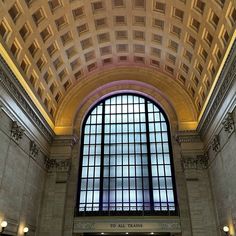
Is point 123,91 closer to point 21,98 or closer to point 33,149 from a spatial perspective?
point 33,149

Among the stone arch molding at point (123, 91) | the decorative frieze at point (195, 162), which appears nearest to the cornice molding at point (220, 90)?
the decorative frieze at point (195, 162)

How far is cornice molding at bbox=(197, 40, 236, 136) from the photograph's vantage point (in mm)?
14953

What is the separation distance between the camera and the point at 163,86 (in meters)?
25.6

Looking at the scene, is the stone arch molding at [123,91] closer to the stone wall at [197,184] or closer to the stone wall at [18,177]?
the stone wall at [197,184]

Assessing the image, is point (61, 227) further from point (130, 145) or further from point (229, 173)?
point (229, 173)

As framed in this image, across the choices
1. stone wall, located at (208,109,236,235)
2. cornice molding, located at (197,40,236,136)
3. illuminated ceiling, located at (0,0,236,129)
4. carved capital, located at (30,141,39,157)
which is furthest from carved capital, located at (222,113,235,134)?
carved capital, located at (30,141,39,157)

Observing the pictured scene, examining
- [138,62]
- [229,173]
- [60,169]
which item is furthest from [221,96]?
[60,169]

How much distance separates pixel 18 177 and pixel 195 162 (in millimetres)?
13230

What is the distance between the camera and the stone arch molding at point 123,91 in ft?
80.2

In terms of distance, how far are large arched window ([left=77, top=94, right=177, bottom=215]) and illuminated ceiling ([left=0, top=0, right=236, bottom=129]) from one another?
12.0 ft

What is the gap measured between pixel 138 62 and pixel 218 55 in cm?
Result: 941

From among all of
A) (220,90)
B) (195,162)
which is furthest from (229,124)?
(195,162)

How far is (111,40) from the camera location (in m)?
23.3

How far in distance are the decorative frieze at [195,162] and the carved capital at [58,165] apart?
369 inches
